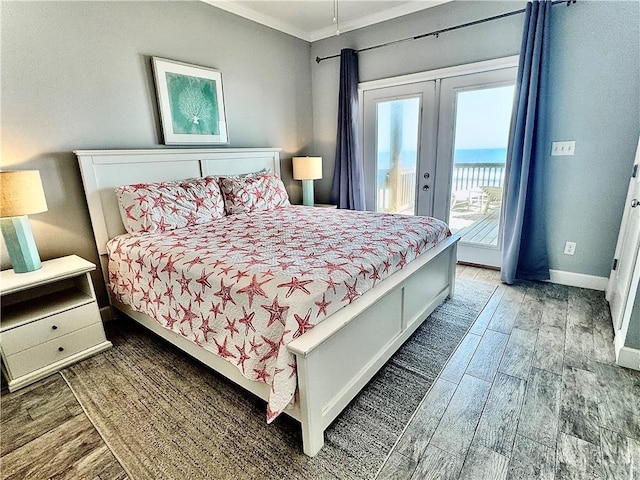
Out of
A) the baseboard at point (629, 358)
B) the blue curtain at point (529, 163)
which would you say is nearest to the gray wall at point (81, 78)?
the blue curtain at point (529, 163)

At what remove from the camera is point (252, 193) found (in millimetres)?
3051

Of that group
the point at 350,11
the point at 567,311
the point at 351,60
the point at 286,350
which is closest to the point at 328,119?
the point at 351,60

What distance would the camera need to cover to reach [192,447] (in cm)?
145

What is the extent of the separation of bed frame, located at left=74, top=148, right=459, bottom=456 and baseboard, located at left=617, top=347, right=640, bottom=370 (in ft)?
3.57

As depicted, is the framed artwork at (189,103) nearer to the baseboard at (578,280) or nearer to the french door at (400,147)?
the french door at (400,147)

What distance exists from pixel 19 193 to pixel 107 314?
1.17 m

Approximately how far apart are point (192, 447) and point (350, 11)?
4.02 metres

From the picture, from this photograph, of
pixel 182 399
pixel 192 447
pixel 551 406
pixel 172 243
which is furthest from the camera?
pixel 172 243

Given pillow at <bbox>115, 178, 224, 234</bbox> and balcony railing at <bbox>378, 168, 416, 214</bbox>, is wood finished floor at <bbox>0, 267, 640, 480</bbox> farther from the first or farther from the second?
balcony railing at <bbox>378, 168, 416, 214</bbox>

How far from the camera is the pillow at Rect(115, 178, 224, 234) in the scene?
2.35m

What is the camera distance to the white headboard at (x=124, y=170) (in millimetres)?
2371

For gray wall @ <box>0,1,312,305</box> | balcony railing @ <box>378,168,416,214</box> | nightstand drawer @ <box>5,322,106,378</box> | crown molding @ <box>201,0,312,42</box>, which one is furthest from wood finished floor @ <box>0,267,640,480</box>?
crown molding @ <box>201,0,312,42</box>

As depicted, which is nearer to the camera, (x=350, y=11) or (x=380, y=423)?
(x=380, y=423)

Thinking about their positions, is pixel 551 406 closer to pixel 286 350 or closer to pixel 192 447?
pixel 286 350
